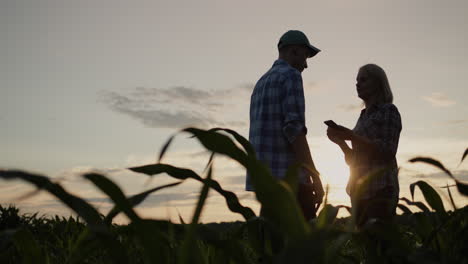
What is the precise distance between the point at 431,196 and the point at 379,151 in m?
2.98

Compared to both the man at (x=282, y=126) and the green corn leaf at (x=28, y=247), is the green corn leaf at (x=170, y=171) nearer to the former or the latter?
the green corn leaf at (x=28, y=247)

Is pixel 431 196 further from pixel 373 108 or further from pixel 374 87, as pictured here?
pixel 374 87

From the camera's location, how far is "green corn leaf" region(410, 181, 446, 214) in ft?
4.00

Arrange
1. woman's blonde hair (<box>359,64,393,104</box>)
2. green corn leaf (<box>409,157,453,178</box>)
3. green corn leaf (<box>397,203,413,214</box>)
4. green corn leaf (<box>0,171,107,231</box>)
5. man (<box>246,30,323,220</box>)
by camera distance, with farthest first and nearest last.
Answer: woman's blonde hair (<box>359,64,393,104</box>) < man (<box>246,30,323,220</box>) < green corn leaf (<box>397,203,413,214</box>) < green corn leaf (<box>409,157,453,178</box>) < green corn leaf (<box>0,171,107,231</box>)

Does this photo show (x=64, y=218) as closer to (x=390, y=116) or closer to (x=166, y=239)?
(x=390, y=116)

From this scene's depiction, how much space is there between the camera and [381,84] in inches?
183

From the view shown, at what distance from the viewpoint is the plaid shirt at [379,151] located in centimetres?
414

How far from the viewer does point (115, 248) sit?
3.12 feet

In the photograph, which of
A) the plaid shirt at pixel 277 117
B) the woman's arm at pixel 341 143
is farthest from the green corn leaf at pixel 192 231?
the plaid shirt at pixel 277 117

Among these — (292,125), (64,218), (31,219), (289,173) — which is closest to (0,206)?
(31,219)

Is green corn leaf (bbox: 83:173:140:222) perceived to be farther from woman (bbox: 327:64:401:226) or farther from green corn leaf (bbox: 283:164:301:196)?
woman (bbox: 327:64:401:226)

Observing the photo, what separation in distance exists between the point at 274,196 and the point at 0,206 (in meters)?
6.77

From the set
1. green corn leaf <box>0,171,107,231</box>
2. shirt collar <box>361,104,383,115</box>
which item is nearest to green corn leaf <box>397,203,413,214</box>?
green corn leaf <box>0,171,107,231</box>

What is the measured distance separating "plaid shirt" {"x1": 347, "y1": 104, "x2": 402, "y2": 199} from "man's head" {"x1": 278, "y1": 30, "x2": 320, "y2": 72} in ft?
3.19
